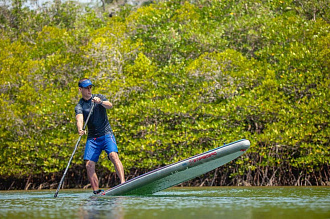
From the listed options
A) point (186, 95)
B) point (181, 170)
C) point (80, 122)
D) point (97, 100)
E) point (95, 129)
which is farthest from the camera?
point (186, 95)

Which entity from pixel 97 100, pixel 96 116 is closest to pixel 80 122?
pixel 96 116

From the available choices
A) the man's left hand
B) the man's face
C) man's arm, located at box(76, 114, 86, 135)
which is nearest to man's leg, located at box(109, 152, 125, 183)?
man's arm, located at box(76, 114, 86, 135)

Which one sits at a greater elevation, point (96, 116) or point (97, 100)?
point (97, 100)

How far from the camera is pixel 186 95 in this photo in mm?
16281

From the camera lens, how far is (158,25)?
1934cm

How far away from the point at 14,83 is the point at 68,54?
210 centimetres

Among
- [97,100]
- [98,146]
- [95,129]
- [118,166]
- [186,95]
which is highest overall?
[186,95]

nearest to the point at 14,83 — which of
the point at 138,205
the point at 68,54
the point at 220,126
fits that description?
the point at 68,54

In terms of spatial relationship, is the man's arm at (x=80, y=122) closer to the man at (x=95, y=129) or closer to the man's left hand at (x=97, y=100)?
the man at (x=95, y=129)

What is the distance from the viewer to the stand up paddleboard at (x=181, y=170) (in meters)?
7.77

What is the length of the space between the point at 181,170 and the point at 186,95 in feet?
27.9

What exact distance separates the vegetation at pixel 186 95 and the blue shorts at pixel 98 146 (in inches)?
254

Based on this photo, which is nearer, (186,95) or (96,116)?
(96,116)

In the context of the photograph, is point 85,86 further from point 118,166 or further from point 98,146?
point 118,166
